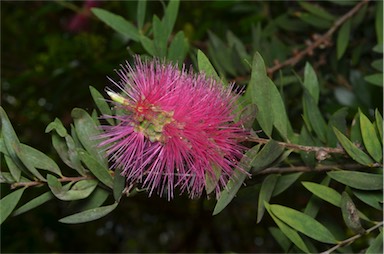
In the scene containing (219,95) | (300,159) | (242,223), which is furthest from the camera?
(242,223)

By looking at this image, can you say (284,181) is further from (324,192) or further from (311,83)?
(311,83)

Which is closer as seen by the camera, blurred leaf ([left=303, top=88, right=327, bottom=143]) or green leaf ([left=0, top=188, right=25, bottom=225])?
green leaf ([left=0, top=188, right=25, bottom=225])

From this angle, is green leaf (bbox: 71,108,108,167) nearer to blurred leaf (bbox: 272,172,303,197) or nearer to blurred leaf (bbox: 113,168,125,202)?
blurred leaf (bbox: 113,168,125,202)

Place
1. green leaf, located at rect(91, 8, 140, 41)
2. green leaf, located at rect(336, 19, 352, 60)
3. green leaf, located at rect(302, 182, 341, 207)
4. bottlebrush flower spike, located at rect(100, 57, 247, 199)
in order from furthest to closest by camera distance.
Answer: green leaf, located at rect(336, 19, 352, 60) < green leaf, located at rect(91, 8, 140, 41) < green leaf, located at rect(302, 182, 341, 207) < bottlebrush flower spike, located at rect(100, 57, 247, 199)

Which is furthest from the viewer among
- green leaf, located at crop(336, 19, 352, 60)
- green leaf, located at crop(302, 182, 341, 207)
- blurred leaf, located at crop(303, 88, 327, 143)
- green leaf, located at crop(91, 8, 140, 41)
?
green leaf, located at crop(336, 19, 352, 60)

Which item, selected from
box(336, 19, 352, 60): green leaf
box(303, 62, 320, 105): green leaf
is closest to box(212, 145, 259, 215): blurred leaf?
box(303, 62, 320, 105): green leaf

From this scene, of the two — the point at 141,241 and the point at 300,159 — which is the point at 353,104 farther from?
the point at 141,241

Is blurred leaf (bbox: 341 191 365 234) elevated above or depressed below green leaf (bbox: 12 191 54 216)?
below

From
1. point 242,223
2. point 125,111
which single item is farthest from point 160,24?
point 242,223
